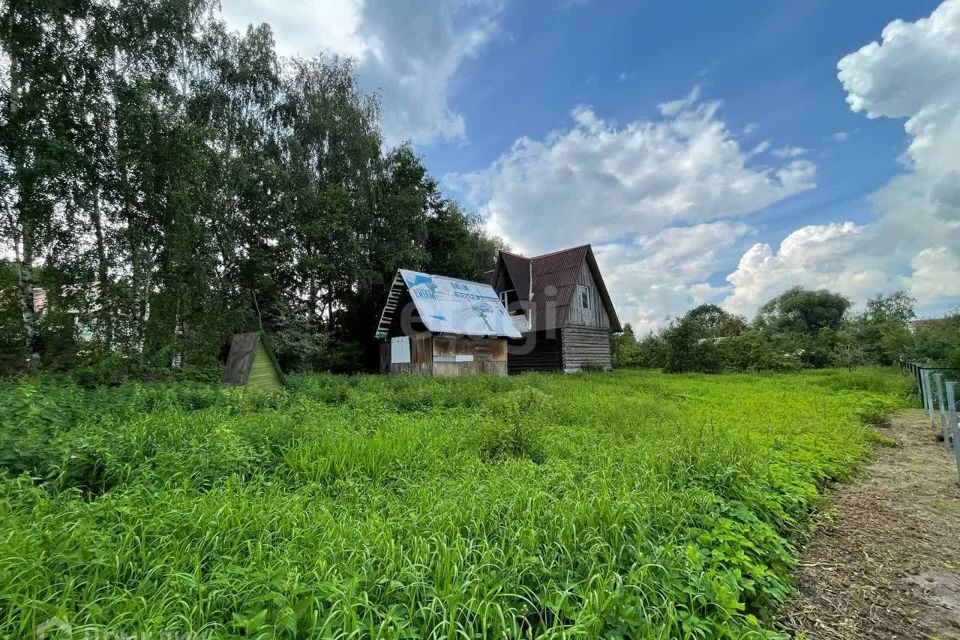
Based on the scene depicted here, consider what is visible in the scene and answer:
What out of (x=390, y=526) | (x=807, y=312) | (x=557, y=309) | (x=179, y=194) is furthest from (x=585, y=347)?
(x=807, y=312)

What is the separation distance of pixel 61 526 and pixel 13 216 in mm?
11490

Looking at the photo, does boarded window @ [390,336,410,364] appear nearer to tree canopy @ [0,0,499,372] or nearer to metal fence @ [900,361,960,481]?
tree canopy @ [0,0,499,372]

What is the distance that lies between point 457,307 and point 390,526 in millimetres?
15149

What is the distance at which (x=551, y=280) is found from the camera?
22.0 m

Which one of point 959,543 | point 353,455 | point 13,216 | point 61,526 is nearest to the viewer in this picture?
point 61,526

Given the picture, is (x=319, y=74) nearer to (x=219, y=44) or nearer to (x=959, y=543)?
(x=219, y=44)

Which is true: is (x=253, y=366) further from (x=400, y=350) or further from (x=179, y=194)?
(x=400, y=350)

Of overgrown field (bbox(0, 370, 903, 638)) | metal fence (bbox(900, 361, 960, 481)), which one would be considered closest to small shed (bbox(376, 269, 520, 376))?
overgrown field (bbox(0, 370, 903, 638))

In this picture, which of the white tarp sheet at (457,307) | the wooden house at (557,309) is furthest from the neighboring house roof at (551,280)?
the white tarp sheet at (457,307)

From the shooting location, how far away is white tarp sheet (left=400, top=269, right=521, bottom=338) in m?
16.3

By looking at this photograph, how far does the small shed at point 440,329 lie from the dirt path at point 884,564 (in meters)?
13.2

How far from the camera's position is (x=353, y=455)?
4336 millimetres

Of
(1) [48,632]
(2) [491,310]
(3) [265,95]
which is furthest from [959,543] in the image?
(3) [265,95]

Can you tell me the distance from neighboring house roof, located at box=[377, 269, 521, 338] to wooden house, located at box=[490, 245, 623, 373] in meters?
2.51
